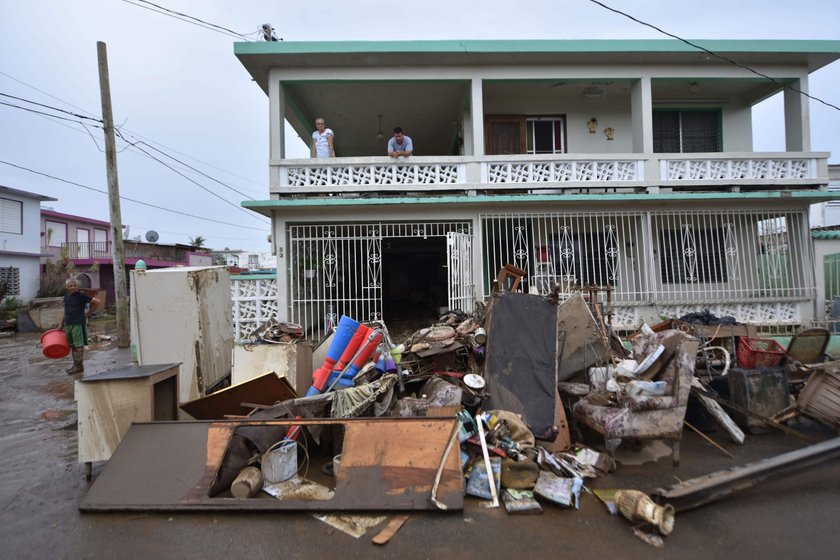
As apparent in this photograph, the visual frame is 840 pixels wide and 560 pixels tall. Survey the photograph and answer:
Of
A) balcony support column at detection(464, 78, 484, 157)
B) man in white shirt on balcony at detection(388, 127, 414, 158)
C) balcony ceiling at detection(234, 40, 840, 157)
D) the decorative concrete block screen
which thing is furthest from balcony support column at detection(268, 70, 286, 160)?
balcony support column at detection(464, 78, 484, 157)

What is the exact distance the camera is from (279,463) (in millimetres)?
3406

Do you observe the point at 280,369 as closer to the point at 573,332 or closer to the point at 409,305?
the point at 573,332

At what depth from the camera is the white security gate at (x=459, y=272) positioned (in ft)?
25.0

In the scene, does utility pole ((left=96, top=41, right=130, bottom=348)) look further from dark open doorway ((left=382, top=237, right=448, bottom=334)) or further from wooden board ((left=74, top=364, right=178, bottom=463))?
wooden board ((left=74, top=364, right=178, bottom=463))

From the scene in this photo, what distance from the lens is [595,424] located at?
12.6ft

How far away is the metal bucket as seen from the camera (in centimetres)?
338

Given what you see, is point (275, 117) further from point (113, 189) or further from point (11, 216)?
point (11, 216)

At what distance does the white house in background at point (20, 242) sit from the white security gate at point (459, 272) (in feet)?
75.7

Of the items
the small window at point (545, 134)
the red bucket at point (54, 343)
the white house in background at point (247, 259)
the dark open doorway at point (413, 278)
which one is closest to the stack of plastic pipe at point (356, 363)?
the red bucket at point (54, 343)

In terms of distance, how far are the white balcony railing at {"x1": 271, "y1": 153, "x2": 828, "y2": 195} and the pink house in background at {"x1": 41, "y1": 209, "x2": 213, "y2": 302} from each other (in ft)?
68.6

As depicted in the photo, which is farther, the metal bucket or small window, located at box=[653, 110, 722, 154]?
small window, located at box=[653, 110, 722, 154]

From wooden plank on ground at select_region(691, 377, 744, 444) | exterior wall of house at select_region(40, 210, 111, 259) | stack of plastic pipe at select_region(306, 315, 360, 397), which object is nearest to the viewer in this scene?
wooden plank on ground at select_region(691, 377, 744, 444)

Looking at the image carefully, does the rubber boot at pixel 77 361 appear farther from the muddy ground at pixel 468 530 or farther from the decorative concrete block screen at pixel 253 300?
the muddy ground at pixel 468 530

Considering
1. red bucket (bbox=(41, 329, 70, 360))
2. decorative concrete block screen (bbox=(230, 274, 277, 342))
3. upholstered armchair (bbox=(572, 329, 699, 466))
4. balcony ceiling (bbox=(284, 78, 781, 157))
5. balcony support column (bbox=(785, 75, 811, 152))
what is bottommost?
upholstered armchair (bbox=(572, 329, 699, 466))
